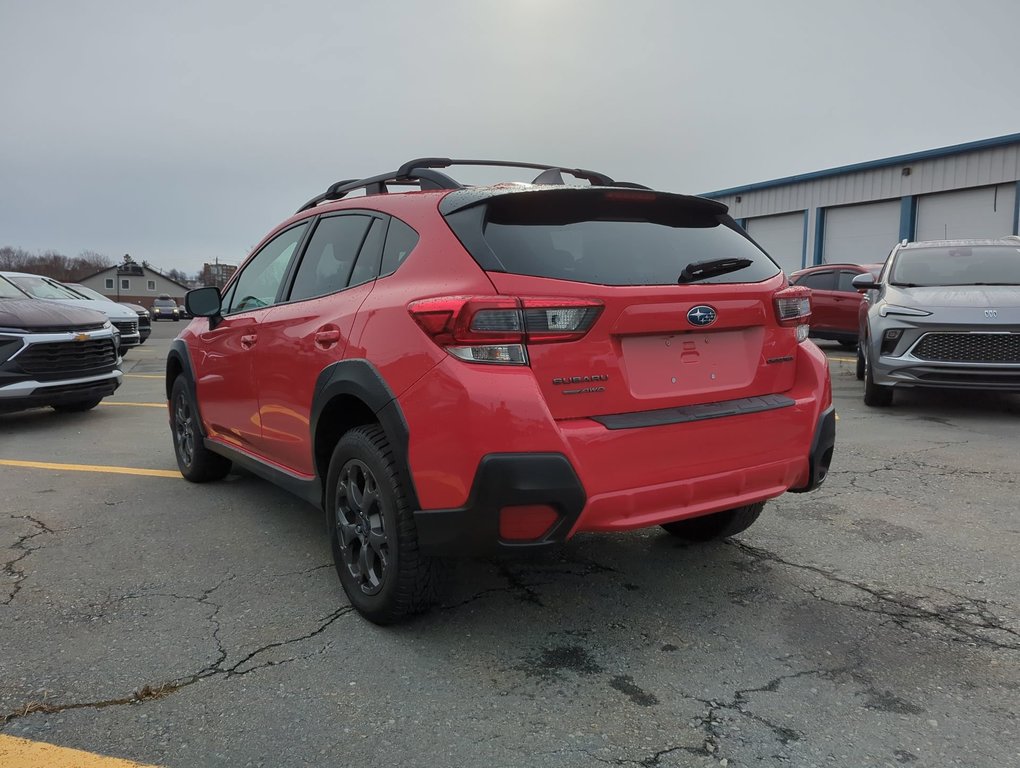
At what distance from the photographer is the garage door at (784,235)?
25.8m

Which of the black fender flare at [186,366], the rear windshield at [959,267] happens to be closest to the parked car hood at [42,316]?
the black fender flare at [186,366]

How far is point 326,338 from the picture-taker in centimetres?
323

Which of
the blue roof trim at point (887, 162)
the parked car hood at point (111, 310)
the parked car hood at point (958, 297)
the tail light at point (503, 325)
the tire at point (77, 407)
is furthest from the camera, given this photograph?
the blue roof trim at point (887, 162)

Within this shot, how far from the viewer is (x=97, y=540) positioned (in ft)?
13.3

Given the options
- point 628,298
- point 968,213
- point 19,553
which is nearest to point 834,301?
point 968,213

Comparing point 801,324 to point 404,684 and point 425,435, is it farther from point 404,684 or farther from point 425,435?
point 404,684

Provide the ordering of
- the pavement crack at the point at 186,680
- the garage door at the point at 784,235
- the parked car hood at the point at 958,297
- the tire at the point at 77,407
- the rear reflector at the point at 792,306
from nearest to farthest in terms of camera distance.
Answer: the pavement crack at the point at 186,680
the rear reflector at the point at 792,306
the parked car hood at the point at 958,297
the tire at the point at 77,407
the garage door at the point at 784,235

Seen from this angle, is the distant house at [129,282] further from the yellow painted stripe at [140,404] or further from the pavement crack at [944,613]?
the pavement crack at [944,613]

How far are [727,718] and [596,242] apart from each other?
5.31 ft

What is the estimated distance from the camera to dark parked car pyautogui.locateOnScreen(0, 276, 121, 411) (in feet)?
23.3

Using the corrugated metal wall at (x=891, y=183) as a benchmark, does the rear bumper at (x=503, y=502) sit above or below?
below

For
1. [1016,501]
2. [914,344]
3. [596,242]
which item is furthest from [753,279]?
[914,344]

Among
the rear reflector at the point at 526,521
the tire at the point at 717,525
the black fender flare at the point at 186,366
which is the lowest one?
the tire at the point at 717,525

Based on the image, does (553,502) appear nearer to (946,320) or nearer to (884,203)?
(946,320)
